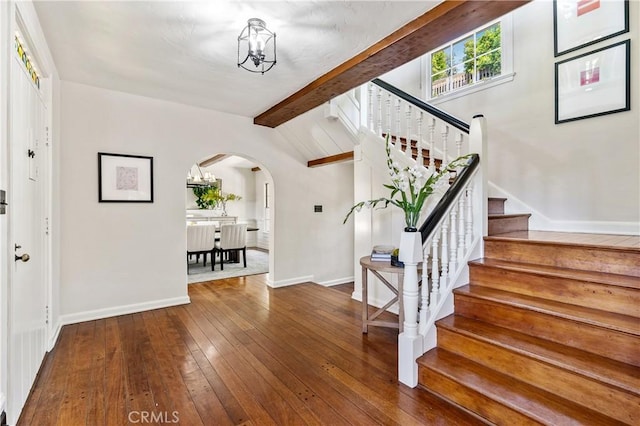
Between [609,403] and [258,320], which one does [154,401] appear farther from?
[609,403]

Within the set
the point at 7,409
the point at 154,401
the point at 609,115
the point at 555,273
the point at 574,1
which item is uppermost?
the point at 574,1

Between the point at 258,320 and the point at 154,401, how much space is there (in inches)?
55.3

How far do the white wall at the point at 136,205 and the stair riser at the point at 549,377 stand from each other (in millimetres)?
3097

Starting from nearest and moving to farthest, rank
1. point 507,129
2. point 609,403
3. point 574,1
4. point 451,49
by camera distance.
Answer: point 609,403
point 574,1
point 507,129
point 451,49

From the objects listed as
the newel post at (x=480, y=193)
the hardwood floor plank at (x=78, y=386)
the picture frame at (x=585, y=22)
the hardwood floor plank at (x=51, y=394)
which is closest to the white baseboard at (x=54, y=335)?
the hardwood floor plank at (x=51, y=394)

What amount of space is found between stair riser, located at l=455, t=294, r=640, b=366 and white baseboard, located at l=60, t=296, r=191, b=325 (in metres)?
3.19

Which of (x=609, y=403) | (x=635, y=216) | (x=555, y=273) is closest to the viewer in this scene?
(x=609, y=403)

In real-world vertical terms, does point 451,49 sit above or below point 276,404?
above

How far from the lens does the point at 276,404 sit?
181cm

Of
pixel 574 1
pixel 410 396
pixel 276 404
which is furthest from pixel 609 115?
pixel 276 404

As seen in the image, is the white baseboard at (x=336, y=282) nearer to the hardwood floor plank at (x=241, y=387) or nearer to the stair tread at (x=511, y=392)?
the hardwood floor plank at (x=241, y=387)

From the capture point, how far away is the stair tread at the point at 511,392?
1.42 metres

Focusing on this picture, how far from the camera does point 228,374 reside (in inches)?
84.5

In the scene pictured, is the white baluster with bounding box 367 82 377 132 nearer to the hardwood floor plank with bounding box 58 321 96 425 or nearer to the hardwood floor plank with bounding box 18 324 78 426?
the hardwood floor plank with bounding box 58 321 96 425
